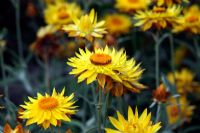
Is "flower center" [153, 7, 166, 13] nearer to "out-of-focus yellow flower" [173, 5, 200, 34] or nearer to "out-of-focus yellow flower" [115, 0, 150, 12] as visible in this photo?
"out-of-focus yellow flower" [173, 5, 200, 34]

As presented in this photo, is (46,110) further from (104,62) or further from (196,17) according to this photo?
(196,17)

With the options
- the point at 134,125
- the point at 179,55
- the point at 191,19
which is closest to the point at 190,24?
the point at 191,19

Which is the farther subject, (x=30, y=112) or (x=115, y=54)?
(x=115, y=54)

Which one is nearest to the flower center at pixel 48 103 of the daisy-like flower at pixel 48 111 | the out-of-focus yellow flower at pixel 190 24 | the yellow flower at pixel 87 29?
the daisy-like flower at pixel 48 111

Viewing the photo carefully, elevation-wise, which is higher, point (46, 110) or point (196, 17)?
point (196, 17)

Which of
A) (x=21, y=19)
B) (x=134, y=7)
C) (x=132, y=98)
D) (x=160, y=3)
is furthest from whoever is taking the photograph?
(x=21, y=19)

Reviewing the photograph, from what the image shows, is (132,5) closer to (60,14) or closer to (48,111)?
(60,14)

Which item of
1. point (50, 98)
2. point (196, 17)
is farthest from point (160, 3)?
point (50, 98)

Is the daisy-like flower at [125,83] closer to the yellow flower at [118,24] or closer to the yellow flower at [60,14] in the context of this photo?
the yellow flower at [60,14]
